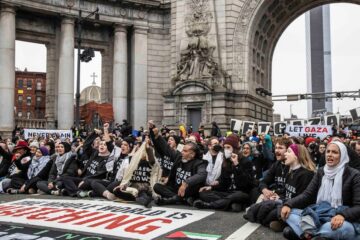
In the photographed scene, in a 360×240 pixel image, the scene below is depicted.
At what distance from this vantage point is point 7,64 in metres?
29.1

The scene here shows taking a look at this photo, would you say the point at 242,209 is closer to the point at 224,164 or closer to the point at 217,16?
the point at 224,164

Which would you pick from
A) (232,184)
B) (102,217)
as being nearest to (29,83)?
(232,184)

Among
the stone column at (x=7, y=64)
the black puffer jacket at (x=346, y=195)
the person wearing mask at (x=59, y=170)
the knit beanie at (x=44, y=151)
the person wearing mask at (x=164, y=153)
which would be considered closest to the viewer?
the black puffer jacket at (x=346, y=195)

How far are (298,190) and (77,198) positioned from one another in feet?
20.2

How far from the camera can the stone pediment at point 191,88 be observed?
1166 inches

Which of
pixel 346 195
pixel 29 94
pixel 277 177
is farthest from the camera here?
pixel 29 94

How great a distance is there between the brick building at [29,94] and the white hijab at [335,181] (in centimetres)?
9006

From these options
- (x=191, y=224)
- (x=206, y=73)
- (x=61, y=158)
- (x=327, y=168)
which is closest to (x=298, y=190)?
(x=327, y=168)

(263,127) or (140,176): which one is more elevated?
(263,127)

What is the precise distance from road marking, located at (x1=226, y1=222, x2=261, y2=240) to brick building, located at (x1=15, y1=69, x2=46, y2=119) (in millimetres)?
88776

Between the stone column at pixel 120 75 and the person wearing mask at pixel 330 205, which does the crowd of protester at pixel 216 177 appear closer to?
the person wearing mask at pixel 330 205

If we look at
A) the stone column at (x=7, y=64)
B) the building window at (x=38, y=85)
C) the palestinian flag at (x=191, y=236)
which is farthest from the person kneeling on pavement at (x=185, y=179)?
the building window at (x=38, y=85)

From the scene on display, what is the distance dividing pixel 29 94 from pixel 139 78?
65650 mm

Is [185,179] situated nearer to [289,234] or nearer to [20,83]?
[289,234]
